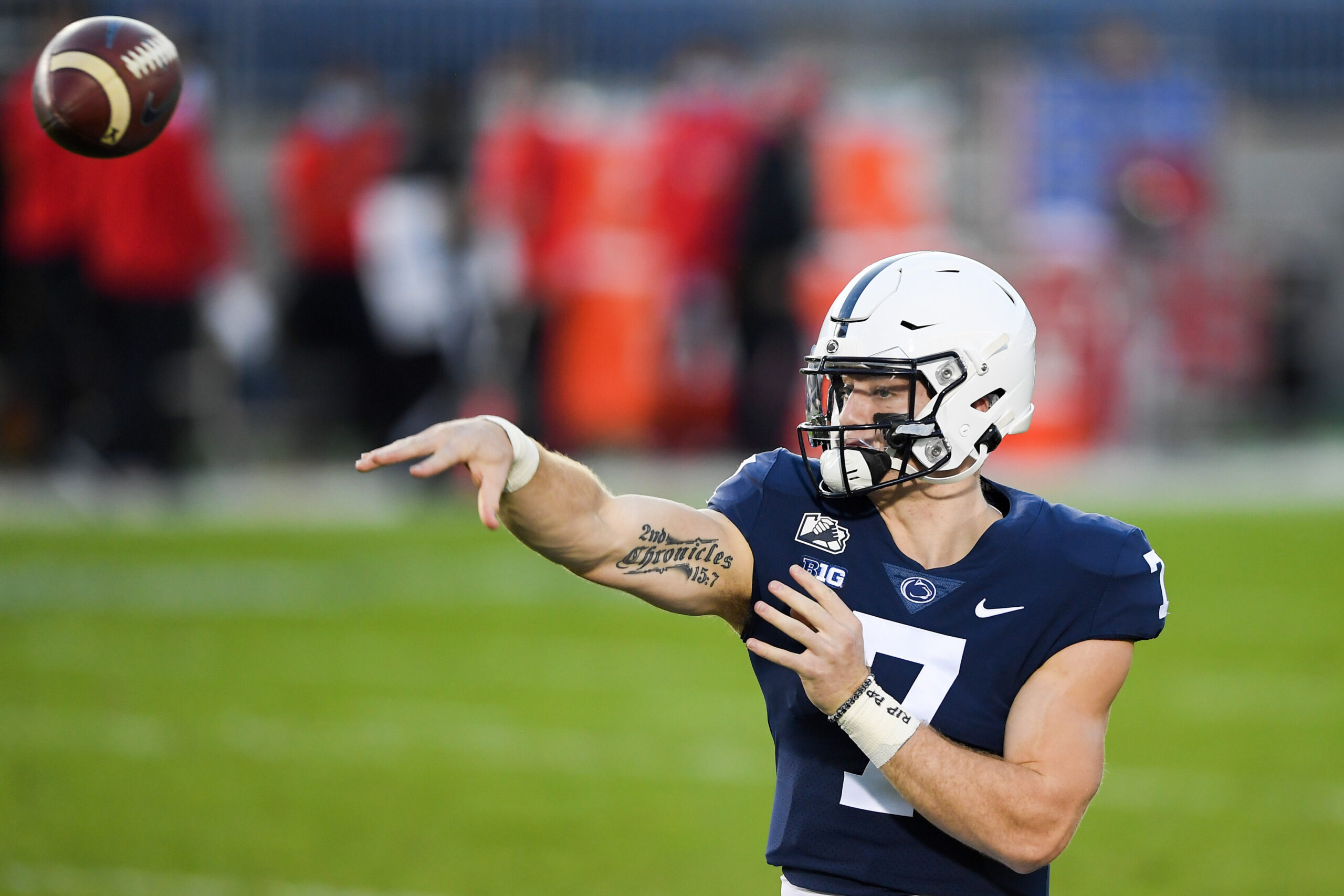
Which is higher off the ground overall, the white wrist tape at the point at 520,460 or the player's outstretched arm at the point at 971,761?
the white wrist tape at the point at 520,460

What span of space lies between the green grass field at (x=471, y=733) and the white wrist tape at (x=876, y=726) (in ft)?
8.34

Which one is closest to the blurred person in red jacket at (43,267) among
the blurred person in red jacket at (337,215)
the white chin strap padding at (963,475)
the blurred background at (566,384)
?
the blurred background at (566,384)

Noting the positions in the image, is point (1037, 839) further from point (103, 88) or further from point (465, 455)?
point (103, 88)

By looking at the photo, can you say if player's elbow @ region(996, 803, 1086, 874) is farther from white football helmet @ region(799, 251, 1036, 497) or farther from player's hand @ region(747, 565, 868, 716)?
white football helmet @ region(799, 251, 1036, 497)

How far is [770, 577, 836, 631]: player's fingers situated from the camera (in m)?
3.05

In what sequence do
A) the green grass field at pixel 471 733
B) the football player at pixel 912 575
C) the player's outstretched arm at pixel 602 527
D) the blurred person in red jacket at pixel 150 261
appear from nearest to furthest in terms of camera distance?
the player's outstretched arm at pixel 602 527, the football player at pixel 912 575, the green grass field at pixel 471 733, the blurred person in red jacket at pixel 150 261

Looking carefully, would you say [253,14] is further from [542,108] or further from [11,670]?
[11,670]

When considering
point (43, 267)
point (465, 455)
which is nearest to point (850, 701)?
point (465, 455)

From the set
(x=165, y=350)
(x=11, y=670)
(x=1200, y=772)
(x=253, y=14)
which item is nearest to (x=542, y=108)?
(x=165, y=350)

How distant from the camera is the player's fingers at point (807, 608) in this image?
10.0 ft

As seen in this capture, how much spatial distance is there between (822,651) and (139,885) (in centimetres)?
303

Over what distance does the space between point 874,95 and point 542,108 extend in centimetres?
542

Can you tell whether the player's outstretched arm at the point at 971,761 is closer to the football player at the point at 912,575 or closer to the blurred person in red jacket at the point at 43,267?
the football player at the point at 912,575

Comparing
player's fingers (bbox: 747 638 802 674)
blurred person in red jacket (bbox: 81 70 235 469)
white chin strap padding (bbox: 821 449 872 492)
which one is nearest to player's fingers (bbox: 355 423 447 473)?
player's fingers (bbox: 747 638 802 674)
